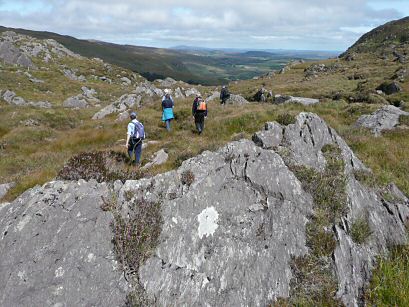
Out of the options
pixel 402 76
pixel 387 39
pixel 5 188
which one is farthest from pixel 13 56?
pixel 387 39

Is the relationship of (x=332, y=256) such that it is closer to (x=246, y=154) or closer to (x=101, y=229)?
(x=246, y=154)

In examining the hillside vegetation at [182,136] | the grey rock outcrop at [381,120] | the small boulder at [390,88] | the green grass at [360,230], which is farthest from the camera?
the small boulder at [390,88]

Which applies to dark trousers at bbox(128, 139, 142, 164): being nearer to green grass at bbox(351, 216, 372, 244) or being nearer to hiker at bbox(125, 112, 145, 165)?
hiker at bbox(125, 112, 145, 165)

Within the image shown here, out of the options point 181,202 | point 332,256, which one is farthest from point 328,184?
point 181,202

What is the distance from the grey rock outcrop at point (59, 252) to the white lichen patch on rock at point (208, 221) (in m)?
2.16

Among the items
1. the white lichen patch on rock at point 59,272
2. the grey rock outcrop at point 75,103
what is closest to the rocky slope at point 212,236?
the white lichen patch on rock at point 59,272

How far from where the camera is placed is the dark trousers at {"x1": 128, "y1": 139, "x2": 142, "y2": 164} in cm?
1352

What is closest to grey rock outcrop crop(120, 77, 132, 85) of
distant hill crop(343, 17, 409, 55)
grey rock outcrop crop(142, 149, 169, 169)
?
distant hill crop(343, 17, 409, 55)

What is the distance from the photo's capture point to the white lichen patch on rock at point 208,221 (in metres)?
8.27

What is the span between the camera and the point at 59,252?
748 centimetres

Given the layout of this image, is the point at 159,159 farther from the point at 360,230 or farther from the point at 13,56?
the point at 13,56

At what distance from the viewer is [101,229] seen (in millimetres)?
7852

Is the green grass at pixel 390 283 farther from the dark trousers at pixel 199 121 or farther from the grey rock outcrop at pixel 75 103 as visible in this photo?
the grey rock outcrop at pixel 75 103

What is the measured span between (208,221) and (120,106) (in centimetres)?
3109
